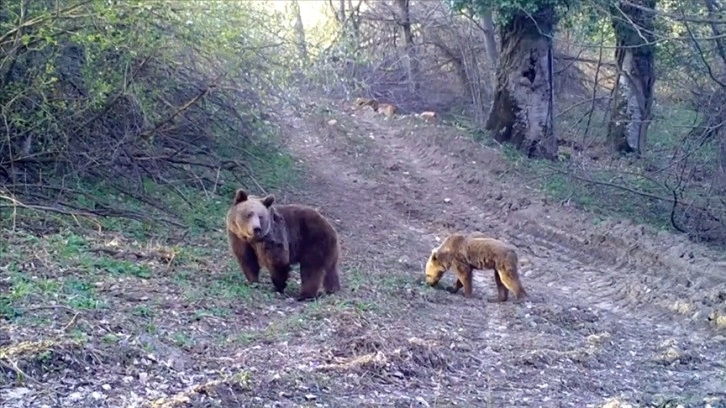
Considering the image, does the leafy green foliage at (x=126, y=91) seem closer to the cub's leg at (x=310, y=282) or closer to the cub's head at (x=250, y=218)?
the cub's head at (x=250, y=218)

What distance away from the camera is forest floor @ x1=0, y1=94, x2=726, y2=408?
6.41 meters

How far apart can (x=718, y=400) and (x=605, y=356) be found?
4.81 ft

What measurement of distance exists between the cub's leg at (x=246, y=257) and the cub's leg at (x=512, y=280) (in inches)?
123

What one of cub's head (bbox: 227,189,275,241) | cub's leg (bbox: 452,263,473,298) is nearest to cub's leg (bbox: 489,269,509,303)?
cub's leg (bbox: 452,263,473,298)

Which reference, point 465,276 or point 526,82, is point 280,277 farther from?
point 526,82

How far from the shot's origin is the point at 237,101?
14.1 m

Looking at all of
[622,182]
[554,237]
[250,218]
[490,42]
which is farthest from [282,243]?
[490,42]

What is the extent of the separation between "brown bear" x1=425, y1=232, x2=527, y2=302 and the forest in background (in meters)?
3.14

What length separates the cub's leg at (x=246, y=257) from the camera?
947cm

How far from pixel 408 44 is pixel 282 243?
20.6 m

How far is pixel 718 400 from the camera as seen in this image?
7.44 m

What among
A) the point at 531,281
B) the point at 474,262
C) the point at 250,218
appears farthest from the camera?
the point at 531,281

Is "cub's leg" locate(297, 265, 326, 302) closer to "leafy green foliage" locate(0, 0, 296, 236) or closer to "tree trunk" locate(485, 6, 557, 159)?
"leafy green foliage" locate(0, 0, 296, 236)

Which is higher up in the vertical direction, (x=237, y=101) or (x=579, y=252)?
(x=237, y=101)
